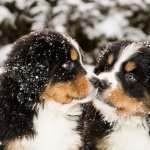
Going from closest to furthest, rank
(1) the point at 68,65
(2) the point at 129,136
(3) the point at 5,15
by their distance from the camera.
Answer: (1) the point at 68,65 → (2) the point at 129,136 → (3) the point at 5,15

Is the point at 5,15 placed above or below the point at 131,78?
below

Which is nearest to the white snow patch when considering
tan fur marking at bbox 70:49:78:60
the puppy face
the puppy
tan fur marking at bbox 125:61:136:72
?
the puppy

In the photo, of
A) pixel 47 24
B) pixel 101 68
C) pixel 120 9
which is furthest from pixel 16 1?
pixel 101 68

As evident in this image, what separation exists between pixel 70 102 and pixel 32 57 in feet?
2.07

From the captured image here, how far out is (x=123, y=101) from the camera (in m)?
6.38

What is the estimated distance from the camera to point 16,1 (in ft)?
33.7

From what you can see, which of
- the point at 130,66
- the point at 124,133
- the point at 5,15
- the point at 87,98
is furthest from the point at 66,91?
the point at 5,15

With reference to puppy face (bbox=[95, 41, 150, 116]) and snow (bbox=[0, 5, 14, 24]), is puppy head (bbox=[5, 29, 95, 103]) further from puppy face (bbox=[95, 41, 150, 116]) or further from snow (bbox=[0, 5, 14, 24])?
snow (bbox=[0, 5, 14, 24])

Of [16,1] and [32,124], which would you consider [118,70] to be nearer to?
[32,124]

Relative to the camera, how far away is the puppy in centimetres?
623

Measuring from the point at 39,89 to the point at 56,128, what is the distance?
1.76ft

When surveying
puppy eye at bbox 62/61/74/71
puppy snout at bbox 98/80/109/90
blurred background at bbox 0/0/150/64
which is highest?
puppy eye at bbox 62/61/74/71

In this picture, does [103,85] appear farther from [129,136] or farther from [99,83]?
[129,136]

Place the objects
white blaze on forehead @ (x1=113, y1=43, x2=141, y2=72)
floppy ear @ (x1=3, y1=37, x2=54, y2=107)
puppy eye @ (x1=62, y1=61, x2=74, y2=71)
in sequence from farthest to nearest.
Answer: white blaze on forehead @ (x1=113, y1=43, x2=141, y2=72), puppy eye @ (x1=62, y1=61, x2=74, y2=71), floppy ear @ (x1=3, y1=37, x2=54, y2=107)
